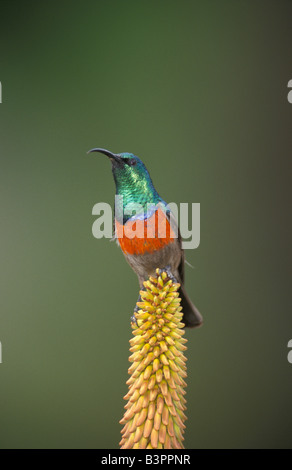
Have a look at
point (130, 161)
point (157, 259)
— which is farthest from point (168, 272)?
point (130, 161)

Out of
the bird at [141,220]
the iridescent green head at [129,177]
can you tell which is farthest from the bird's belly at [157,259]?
the iridescent green head at [129,177]

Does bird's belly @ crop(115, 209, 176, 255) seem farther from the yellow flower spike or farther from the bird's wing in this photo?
the yellow flower spike

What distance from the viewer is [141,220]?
3.25 feet

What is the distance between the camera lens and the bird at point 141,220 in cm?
99

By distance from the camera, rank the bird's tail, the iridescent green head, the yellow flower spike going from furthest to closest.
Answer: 1. the bird's tail
2. the iridescent green head
3. the yellow flower spike

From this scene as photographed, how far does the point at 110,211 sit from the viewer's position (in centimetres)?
120

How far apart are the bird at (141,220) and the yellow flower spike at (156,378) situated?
0.16 meters

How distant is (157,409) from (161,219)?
1.29 feet

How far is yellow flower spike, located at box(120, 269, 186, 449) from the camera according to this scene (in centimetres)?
79

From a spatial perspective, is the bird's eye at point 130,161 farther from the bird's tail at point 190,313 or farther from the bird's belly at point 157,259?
the bird's tail at point 190,313

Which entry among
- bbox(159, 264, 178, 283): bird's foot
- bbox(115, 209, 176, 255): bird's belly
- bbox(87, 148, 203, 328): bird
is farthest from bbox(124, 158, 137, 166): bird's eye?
bbox(159, 264, 178, 283): bird's foot

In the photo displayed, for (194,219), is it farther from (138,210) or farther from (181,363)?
(181,363)

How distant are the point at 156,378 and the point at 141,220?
0.33 m

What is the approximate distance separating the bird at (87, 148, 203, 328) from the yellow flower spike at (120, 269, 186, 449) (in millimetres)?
162
